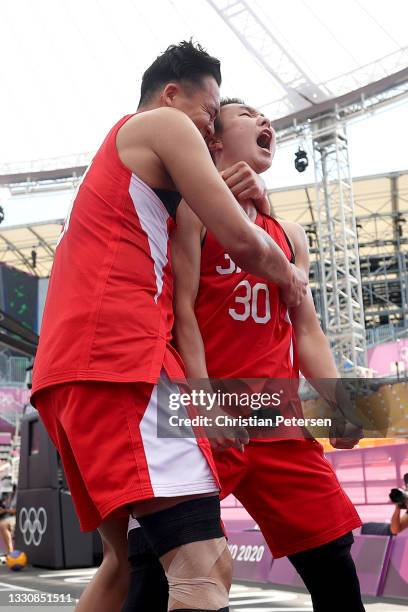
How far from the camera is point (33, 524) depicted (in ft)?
28.2

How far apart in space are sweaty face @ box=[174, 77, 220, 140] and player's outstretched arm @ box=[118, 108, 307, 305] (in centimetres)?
16

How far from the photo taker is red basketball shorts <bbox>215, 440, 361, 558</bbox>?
204 cm

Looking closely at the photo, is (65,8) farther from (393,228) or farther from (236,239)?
(236,239)

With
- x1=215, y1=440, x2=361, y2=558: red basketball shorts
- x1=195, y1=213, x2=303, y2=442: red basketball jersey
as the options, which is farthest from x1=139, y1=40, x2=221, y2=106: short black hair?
x1=215, y1=440, x2=361, y2=558: red basketball shorts

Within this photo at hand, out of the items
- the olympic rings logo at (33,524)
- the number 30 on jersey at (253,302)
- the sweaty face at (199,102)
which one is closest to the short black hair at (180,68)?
the sweaty face at (199,102)

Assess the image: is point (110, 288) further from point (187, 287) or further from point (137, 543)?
point (137, 543)

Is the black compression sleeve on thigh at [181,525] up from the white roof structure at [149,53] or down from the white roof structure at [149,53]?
down

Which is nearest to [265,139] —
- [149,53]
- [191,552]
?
[191,552]

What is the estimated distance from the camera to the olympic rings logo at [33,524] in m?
8.32

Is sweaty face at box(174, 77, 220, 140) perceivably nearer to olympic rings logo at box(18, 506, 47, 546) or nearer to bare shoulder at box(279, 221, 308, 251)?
bare shoulder at box(279, 221, 308, 251)

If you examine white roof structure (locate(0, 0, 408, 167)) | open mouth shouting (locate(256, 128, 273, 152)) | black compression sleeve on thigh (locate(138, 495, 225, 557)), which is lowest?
black compression sleeve on thigh (locate(138, 495, 225, 557))

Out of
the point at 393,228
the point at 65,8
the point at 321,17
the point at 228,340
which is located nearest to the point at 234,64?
the point at 321,17

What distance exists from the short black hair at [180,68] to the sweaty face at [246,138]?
347 millimetres

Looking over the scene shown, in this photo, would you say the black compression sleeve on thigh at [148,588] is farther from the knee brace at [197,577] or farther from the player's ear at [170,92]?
the player's ear at [170,92]
